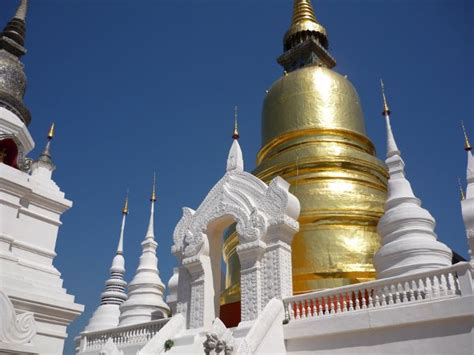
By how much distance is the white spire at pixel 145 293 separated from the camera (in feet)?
44.6

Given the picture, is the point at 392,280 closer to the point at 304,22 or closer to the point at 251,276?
the point at 251,276

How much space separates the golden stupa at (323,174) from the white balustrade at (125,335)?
5.61 ft

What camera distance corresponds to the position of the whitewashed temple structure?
7.21 meters

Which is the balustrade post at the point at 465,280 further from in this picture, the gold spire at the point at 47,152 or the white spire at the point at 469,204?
the gold spire at the point at 47,152

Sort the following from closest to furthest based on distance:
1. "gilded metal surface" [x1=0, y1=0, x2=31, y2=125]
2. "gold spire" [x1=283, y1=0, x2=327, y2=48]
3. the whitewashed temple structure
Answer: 1. the whitewashed temple structure
2. "gilded metal surface" [x1=0, y1=0, x2=31, y2=125]
3. "gold spire" [x1=283, y1=0, x2=327, y2=48]

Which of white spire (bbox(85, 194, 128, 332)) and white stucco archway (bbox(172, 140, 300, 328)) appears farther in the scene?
white spire (bbox(85, 194, 128, 332))

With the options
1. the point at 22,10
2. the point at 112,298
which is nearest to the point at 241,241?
the point at 22,10

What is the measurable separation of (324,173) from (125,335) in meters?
6.31

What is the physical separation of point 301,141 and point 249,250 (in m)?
5.41

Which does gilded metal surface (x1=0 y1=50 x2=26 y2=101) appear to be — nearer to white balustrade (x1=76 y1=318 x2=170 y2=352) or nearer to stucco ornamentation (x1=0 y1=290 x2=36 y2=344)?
stucco ornamentation (x1=0 y1=290 x2=36 y2=344)

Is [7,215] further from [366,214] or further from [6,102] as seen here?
[366,214]

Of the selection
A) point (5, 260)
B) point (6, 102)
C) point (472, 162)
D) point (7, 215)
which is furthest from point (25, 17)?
point (472, 162)

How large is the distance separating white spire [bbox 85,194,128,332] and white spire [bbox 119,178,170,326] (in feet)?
4.01

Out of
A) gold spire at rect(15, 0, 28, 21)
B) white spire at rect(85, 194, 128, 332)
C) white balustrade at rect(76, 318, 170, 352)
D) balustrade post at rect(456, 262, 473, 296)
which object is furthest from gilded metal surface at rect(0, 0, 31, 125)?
balustrade post at rect(456, 262, 473, 296)
